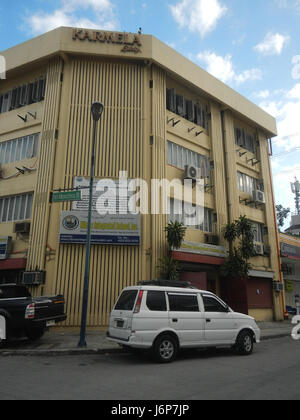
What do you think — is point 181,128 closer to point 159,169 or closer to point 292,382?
point 159,169

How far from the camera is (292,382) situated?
19.5 ft

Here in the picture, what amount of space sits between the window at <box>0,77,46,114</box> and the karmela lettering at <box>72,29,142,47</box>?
2.95m

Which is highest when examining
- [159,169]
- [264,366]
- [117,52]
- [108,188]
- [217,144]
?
[117,52]

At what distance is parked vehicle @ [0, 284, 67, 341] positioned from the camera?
30.6 feet

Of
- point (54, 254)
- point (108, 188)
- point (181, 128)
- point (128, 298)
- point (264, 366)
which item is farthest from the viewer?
point (181, 128)

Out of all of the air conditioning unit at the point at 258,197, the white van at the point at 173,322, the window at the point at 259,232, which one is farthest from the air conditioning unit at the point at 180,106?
the white van at the point at 173,322

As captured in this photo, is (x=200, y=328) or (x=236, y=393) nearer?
(x=236, y=393)

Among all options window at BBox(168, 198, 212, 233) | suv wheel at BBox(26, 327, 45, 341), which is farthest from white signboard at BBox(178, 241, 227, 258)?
suv wheel at BBox(26, 327, 45, 341)

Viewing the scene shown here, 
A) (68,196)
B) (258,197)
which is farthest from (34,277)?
(258,197)

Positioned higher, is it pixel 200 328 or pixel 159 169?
pixel 159 169

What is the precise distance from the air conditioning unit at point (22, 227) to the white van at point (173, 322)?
7539 millimetres
